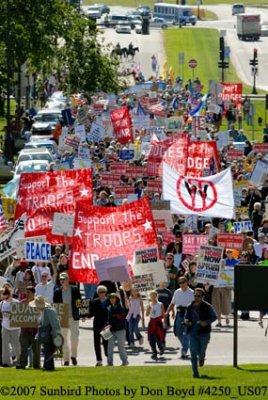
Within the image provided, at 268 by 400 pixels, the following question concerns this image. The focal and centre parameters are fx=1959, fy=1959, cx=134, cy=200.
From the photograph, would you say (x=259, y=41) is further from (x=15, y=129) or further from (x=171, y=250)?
(x=171, y=250)

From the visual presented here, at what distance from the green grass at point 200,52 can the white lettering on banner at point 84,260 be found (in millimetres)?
51560

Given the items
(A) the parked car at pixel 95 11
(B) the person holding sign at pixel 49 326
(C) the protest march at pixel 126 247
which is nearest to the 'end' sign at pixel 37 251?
(C) the protest march at pixel 126 247

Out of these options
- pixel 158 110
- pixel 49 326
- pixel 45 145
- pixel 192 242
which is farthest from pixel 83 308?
pixel 158 110

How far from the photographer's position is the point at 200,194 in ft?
108

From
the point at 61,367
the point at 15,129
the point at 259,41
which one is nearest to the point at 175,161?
the point at 61,367

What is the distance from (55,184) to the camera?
1281 inches

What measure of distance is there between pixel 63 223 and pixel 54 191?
1396mm

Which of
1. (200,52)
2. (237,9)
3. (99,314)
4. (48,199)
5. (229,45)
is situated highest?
(237,9)

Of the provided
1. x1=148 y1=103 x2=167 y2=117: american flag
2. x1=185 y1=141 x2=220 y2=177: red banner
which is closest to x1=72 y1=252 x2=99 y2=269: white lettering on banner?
x1=185 y1=141 x2=220 y2=177: red banner

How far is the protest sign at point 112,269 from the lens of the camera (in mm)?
27578

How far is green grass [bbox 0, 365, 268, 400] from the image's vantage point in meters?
21.5

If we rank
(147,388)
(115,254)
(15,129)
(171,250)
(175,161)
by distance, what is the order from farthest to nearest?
1. (15,129)
2. (175,161)
3. (171,250)
4. (115,254)
5. (147,388)

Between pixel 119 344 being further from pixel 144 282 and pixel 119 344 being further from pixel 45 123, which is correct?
pixel 45 123

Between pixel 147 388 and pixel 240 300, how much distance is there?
117 inches
